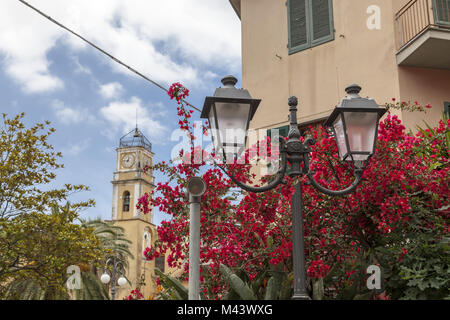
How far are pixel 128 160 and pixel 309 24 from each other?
2047 inches

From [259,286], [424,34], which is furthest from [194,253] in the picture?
[424,34]

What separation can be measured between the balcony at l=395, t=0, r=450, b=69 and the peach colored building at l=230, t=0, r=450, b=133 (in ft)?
0.06

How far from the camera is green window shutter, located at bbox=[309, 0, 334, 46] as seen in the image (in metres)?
10.8

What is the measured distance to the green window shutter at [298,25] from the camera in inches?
438

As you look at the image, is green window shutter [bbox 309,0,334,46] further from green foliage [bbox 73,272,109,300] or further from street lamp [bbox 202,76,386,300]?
green foliage [bbox 73,272,109,300]

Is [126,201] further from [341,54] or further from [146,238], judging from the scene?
[341,54]

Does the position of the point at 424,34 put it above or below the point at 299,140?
above

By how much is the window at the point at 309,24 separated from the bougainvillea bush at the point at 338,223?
4152 mm

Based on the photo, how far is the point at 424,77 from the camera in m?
9.81

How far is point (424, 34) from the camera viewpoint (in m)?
9.23

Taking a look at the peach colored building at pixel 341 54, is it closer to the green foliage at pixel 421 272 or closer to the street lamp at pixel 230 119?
the green foliage at pixel 421 272

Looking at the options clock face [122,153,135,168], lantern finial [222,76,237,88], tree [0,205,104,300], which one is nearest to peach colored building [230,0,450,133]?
lantern finial [222,76,237,88]
